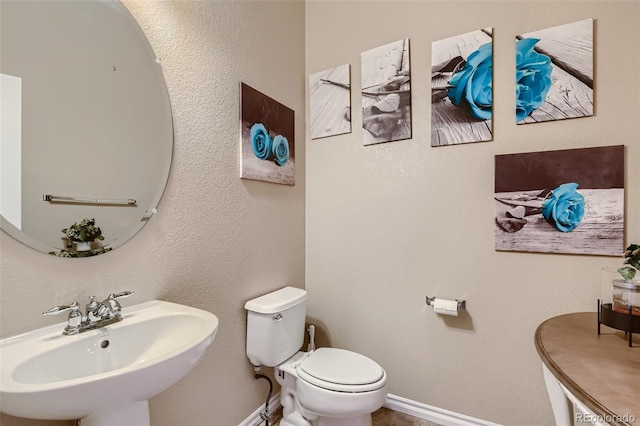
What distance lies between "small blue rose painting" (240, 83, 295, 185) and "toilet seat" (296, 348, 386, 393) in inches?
41.6

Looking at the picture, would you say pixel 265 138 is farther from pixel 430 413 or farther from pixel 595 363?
pixel 430 413

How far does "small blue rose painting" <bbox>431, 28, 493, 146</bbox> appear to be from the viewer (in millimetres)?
1589

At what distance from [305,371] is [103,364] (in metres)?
0.90

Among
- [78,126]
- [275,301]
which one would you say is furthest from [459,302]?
[78,126]

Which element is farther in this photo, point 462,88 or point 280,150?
point 280,150

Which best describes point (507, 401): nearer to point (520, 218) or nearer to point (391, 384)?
point (391, 384)

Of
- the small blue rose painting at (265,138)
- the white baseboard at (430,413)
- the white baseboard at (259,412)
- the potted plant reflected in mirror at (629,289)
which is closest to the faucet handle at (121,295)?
the small blue rose painting at (265,138)

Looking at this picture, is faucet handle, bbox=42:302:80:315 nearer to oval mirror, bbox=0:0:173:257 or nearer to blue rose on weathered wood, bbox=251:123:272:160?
oval mirror, bbox=0:0:173:257

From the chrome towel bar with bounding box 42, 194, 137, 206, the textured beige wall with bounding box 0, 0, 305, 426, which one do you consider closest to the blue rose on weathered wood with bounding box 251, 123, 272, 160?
the textured beige wall with bounding box 0, 0, 305, 426

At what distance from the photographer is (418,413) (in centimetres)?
178

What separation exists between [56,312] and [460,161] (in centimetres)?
187

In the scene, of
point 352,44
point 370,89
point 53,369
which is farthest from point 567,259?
point 53,369

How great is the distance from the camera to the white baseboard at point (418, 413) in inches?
65.3

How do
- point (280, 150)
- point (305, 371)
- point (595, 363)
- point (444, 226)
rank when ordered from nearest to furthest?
point (595, 363) < point (305, 371) < point (444, 226) < point (280, 150)
